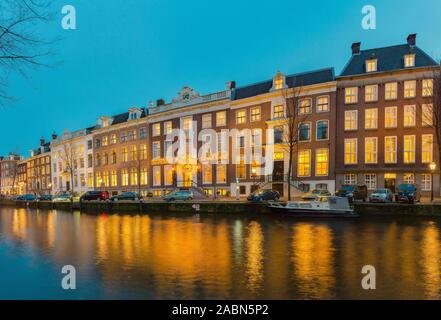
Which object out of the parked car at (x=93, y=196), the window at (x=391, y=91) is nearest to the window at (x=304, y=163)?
the window at (x=391, y=91)

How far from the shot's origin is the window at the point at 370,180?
130ft

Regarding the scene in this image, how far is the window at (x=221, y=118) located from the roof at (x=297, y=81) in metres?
3.22

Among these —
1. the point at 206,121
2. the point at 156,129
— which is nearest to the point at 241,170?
the point at 206,121

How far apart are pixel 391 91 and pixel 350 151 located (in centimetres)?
948

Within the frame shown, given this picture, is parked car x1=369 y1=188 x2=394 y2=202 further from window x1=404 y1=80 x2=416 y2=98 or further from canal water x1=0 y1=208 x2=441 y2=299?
window x1=404 y1=80 x2=416 y2=98

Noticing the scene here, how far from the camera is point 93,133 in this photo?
6838 centimetres

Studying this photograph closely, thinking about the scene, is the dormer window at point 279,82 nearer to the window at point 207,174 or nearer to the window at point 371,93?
the window at point 371,93

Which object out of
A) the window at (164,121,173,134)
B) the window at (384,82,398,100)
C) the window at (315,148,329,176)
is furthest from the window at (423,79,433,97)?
the window at (164,121,173,134)

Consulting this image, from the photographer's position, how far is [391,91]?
3909 centimetres

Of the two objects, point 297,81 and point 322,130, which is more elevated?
point 297,81

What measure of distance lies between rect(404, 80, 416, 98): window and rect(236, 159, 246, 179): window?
24.3 metres

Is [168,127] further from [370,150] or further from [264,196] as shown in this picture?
[370,150]
